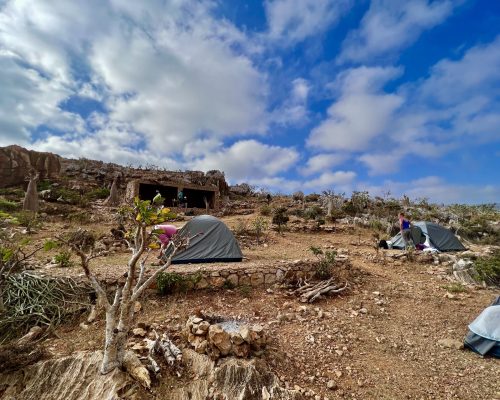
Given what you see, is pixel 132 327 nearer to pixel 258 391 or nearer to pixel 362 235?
pixel 258 391

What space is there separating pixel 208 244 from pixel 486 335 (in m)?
6.24

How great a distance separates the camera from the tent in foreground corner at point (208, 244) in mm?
7910

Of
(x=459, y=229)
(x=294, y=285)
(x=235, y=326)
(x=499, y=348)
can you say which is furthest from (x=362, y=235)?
(x=235, y=326)

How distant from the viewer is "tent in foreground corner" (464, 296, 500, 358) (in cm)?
445

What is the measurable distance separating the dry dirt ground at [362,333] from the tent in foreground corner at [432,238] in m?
3.70

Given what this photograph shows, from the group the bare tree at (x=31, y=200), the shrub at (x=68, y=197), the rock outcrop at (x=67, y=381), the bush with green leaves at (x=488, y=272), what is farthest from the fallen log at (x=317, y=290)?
the shrub at (x=68, y=197)

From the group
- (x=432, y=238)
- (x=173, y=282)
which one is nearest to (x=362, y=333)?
(x=173, y=282)

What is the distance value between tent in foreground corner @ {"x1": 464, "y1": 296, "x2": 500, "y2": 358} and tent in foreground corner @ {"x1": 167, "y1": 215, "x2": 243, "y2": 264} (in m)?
5.49

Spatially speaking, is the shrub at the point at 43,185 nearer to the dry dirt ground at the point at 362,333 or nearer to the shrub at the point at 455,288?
the dry dirt ground at the point at 362,333

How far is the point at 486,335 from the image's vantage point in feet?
14.9

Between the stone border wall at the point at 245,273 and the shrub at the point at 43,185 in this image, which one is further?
the shrub at the point at 43,185

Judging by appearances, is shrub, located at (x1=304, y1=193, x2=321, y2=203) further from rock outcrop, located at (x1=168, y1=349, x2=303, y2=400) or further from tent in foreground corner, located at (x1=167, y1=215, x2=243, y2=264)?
rock outcrop, located at (x1=168, y1=349, x2=303, y2=400)

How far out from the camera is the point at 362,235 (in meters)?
15.0

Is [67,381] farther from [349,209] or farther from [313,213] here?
[349,209]
